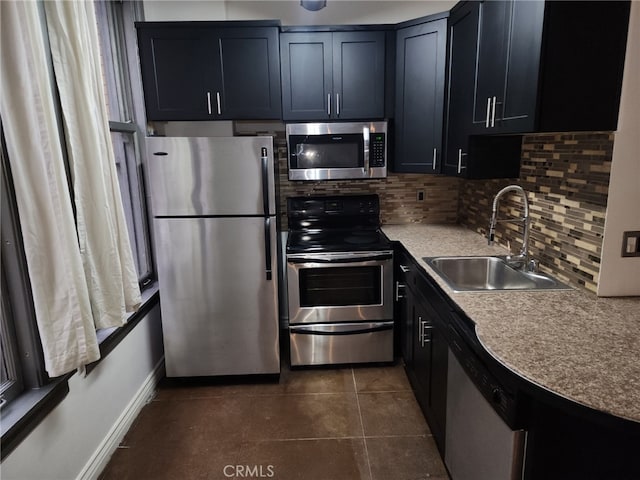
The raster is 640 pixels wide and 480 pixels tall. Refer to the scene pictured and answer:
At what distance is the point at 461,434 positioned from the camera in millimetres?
1729

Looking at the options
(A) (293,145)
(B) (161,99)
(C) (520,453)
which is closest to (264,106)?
(A) (293,145)

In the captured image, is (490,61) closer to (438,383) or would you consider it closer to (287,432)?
(438,383)

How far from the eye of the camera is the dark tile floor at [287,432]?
6.84 ft

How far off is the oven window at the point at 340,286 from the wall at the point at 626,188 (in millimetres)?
1383

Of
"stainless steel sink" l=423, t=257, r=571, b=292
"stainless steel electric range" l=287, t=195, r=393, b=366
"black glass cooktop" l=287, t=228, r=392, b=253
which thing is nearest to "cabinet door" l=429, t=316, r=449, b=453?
"stainless steel sink" l=423, t=257, r=571, b=292

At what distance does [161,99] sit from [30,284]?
164 centimetres

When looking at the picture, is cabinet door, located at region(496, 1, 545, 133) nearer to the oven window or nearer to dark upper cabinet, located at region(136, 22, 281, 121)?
the oven window

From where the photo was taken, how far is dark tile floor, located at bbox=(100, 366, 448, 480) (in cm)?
208

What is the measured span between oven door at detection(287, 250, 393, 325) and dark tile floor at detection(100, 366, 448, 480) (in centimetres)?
43

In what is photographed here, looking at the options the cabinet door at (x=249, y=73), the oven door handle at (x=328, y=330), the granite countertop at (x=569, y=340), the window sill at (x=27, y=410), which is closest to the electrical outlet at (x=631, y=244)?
the granite countertop at (x=569, y=340)

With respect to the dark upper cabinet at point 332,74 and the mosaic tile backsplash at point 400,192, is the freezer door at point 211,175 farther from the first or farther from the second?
the mosaic tile backsplash at point 400,192

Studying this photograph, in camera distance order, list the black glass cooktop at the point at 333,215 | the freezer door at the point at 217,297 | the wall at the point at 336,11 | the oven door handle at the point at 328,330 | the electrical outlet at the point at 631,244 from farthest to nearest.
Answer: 1. the black glass cooktop at the point at 333,215
2. the wall at the point at 336,11
3. the oven door handle at the point at 328,330
4. the freezer door at the point at 217,297
5. the electrical outlet at the point at 631,244

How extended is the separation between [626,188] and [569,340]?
70 cm

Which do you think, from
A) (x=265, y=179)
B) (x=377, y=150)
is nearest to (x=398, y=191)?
(x=377, y=150)
